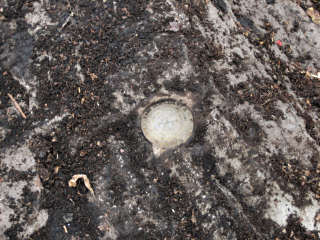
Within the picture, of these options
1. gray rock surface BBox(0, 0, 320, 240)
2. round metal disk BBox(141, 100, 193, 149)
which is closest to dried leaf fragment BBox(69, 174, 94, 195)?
gray rock surface BBox(0, 0, 320, 240)

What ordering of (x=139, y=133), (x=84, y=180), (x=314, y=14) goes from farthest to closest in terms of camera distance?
(x=314, y=14)
(x=139, y=133)
(x=84, y=180)

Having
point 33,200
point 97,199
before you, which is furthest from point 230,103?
point 33,200

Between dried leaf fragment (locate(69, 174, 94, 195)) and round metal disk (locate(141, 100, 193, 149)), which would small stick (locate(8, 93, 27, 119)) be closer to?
dried leaf fragment (locate(69, 174, 94, 195))

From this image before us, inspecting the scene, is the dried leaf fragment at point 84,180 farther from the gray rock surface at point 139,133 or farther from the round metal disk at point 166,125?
the round metal disk at point 166,125

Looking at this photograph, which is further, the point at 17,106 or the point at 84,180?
the point at 17,106

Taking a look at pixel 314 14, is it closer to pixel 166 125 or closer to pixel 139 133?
pixel 166 125

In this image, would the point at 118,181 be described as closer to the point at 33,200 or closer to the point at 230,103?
the point at 33,200

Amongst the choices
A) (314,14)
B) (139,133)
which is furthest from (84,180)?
(314,14)

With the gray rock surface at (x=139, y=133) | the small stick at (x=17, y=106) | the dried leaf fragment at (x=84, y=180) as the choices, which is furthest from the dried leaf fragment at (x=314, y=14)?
the small stick at (x=17, y=106)
